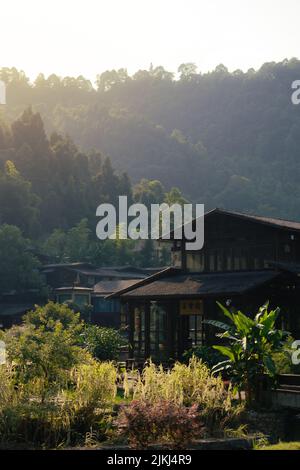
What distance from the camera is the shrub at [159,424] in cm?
1566

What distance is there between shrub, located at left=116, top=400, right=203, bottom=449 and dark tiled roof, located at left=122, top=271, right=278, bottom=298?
579 inches

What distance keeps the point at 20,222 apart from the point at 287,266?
71.1 m

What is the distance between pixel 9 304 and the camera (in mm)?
A: 76688

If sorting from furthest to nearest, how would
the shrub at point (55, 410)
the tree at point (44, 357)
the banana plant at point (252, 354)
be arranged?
the banana plant at point (252, 354) < the tree at point (44, 357) < the shrub at point (55, 410)

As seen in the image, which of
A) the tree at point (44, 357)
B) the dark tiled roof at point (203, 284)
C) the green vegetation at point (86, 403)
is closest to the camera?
the green vegetation at point (86, 403)

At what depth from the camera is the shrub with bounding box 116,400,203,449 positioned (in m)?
15.7

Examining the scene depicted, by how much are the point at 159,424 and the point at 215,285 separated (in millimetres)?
17370

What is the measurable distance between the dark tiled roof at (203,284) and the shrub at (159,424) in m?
14.7

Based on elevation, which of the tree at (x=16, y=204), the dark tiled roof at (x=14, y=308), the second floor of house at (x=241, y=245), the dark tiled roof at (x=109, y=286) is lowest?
the dark tiled roof at (x=14, y=308)

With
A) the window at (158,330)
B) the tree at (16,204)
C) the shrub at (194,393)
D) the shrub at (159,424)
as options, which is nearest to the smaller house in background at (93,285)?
the tree at (16,204)

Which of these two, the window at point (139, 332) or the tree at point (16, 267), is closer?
the window at point (139, 332)

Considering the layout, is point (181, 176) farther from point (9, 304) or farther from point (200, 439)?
point (200, 439)

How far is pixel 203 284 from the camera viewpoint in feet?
112

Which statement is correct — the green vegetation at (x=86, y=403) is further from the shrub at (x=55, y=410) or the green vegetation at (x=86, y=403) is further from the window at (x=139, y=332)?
the window at (x=139, y=332)
